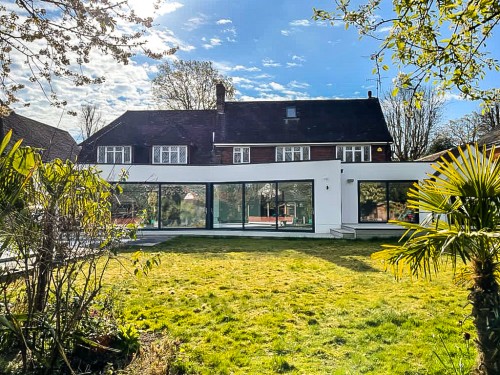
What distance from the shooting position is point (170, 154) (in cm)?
2405

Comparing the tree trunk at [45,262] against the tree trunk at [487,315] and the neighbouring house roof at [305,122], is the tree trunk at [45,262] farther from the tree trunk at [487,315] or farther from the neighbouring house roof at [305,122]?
the neighbouring house roof at [305,122]

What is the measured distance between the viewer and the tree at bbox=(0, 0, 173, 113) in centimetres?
450

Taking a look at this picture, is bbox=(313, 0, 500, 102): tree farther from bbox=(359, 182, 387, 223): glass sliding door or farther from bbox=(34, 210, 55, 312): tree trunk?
bbox=(359, 182, 387, 223): glass sliding door

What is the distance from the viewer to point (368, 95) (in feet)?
92.8

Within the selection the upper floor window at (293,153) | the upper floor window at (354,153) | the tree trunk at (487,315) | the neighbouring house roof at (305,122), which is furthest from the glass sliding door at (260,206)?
the tree trunk at (487,315)

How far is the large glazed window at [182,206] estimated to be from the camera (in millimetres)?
18984

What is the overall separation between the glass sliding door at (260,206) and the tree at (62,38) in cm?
1331

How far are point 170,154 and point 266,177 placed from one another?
9.07 m

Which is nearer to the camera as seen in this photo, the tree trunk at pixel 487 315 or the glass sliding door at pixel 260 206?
the tree trunk at pixel 487 315

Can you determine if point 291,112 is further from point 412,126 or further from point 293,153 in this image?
point 412,126

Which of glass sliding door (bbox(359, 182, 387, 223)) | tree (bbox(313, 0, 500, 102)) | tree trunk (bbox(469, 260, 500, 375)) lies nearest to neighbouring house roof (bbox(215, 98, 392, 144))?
glass sliding door (bbox(359, 182, 387, 223))

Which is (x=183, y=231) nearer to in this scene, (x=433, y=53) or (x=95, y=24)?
(x=95, y=24)

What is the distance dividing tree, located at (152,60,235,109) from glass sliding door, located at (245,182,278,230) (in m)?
17.2

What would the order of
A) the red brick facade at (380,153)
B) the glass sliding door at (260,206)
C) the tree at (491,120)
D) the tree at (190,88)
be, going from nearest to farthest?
the glass sliding door at (260,206) → the red brick facade at (380,153) → the tree at (190,88) → the tree at (491,120)
